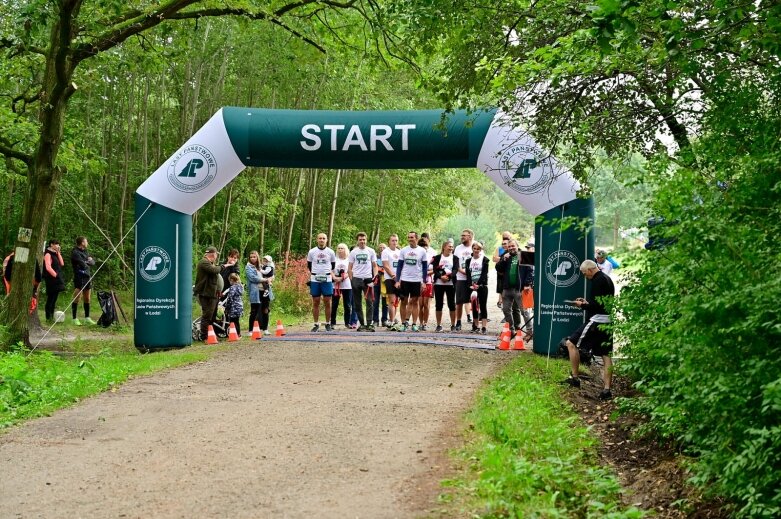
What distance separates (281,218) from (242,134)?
39.5 ft

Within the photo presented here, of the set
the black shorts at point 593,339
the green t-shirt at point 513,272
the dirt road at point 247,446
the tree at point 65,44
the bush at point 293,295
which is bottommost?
the dirt road at point 247,446

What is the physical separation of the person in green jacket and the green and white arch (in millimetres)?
475

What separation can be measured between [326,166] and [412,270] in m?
3.19

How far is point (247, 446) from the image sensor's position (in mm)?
7422

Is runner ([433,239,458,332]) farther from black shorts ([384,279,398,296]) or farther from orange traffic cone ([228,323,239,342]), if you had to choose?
orange traffic cone ([228,323,239,342])

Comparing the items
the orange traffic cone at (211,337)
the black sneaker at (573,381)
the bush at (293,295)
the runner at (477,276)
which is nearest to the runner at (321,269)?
the orange traffic cone at (211,337)

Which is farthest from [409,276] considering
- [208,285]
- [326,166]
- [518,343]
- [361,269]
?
[208,285]

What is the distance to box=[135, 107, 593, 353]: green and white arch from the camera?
506 inches

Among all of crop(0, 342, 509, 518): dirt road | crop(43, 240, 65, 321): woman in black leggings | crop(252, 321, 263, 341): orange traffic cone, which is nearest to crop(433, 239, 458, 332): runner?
crop(252, 321, 263, 341): orange traffic cone

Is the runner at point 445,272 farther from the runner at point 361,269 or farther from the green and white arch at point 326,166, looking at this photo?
the green and white arch at point 326,166

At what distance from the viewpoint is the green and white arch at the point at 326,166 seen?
12852mm

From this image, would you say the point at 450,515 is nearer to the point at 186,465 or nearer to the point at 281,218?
the point at 186,465

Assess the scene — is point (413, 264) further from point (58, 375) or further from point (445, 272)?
point (58, 375)

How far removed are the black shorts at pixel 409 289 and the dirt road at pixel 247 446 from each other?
463 cm
